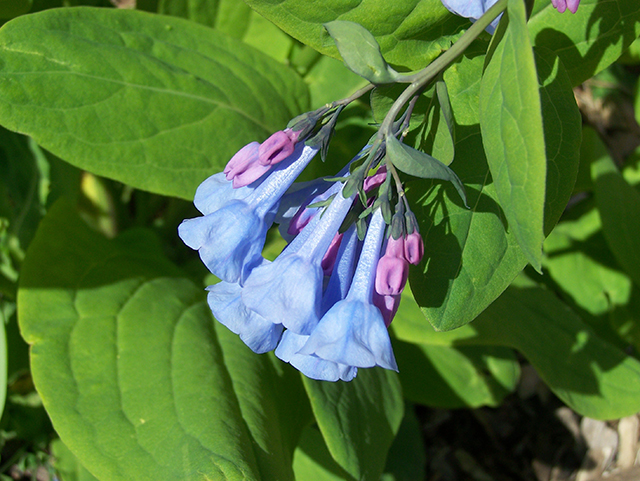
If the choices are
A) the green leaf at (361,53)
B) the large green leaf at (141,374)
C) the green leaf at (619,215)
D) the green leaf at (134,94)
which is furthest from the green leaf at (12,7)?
the green leaf at (619,215)

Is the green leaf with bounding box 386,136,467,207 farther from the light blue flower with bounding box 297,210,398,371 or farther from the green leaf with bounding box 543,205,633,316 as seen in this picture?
the green leaf with bounding box 543,205,633,316

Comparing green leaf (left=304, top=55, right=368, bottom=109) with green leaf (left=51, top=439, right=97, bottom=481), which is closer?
green leaf (left=51, top=439, right=97, bottom=481)

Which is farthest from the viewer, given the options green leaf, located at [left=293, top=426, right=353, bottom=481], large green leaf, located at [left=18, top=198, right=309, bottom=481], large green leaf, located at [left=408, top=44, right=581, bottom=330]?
green leaf, located at [left=293, top=426, right=353, bottom=481]

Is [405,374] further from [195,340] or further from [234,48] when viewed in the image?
[234,48]

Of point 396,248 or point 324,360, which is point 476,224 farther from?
point 324,360

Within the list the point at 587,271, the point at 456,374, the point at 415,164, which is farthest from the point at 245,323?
the point at 587,271

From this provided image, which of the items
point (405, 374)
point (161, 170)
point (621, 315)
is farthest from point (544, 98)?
point (621, 315)

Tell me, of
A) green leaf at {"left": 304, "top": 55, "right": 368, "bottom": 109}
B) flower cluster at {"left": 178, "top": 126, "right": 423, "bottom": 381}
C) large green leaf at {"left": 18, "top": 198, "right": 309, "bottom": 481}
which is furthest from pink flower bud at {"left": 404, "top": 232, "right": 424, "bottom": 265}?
green leaf at {"left": 304, "top": 55, "right": 368, "bottom": 109}

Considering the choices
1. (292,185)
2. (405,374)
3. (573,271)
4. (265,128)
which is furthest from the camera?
(573,271)
